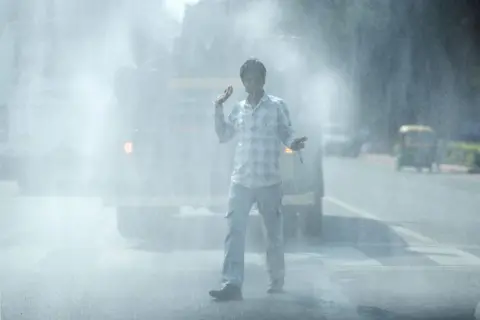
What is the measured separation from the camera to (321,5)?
86.9ft

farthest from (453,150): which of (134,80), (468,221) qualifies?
(134,80)

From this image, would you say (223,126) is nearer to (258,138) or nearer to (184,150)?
(258,138)

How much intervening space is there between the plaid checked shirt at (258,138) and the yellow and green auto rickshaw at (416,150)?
24.9 m

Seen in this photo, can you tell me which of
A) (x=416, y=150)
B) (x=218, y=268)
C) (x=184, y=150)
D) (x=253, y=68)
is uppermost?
(x=253, y=68)

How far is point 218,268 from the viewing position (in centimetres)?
1004

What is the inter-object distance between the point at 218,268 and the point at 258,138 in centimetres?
213

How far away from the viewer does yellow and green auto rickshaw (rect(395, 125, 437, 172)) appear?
3281cm

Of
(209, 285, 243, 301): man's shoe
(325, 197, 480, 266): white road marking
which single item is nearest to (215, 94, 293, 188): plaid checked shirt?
(209, 285, 243, 301): man's shoe

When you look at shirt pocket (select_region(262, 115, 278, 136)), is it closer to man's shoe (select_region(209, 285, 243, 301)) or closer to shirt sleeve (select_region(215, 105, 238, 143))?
shirt sleeve (select_region(215, 105, 238, 143))

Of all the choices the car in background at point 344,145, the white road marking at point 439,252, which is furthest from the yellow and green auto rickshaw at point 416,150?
the white road marking at point 439,252

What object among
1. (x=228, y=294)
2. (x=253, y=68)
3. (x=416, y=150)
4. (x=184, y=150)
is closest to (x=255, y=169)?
(x=253, y=68)

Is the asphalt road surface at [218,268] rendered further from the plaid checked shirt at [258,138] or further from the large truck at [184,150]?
the plaid checked shirt at [258,138]

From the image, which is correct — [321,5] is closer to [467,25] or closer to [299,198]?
[467,25]

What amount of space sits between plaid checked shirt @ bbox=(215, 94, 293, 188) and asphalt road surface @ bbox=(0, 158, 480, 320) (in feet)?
2.99
